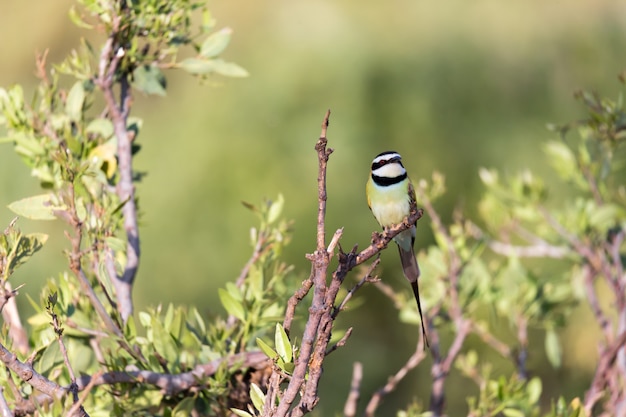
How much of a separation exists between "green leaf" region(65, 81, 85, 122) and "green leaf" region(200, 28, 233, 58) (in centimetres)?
27

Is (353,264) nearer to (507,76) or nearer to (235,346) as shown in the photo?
(235,346)

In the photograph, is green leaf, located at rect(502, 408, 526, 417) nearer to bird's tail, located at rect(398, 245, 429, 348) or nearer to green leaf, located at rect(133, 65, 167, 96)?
bird's tail, located at rect(398, 245, 429, 348)

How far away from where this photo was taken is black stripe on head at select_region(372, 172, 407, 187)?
218 centimetres

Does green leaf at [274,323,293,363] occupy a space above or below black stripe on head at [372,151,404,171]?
below

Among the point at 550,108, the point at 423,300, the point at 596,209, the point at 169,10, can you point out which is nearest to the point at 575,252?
the point at 596,209

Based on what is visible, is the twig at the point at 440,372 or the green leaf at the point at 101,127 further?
the twig at the point at 440,372

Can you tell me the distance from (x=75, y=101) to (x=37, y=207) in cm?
29

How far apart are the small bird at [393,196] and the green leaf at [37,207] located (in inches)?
33.9

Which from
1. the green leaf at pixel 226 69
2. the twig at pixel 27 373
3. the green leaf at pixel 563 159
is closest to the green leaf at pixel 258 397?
the twig at pixel 27 373

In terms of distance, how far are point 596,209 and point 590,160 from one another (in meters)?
0.14

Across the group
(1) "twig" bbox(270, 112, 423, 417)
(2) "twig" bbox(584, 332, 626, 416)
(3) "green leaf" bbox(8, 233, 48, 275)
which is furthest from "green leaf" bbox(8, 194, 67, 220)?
(2) "twig" bbox(584, 332, 626, 416)

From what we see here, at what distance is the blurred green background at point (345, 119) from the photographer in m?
3.63

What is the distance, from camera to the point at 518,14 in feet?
14.6

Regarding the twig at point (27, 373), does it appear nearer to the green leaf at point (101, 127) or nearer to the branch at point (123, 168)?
the branch at point (123, 168)
